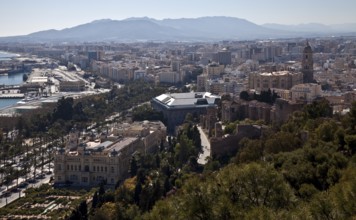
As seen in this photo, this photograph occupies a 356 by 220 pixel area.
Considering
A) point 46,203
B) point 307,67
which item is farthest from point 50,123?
point 307,67

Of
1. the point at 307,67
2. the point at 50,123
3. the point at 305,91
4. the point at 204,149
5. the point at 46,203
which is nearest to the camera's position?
the point at 46,203

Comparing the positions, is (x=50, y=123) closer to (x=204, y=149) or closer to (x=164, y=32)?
(x=204, y=149)

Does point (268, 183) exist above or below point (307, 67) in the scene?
below

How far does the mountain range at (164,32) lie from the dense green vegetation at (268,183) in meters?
95.5

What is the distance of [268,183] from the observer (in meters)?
5.76

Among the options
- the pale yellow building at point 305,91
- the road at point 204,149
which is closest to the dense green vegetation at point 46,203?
the road at point 204,149

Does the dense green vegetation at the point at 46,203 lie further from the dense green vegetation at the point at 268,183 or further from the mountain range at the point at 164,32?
the mountain range at the point at 164,32

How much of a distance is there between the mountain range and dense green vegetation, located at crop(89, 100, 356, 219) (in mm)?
95455

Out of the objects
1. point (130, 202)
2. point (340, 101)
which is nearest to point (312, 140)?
point (130, 202)

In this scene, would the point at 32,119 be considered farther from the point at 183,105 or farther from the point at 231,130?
the point at 231,130

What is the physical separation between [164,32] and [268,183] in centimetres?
11696

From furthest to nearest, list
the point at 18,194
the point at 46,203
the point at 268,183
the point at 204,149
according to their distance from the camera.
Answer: the point at 204,149, the point at 18,194, the point at 46,203, the point at 268,183

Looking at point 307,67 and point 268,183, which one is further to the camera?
point 307,67

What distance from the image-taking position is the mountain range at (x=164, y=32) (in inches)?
4456
